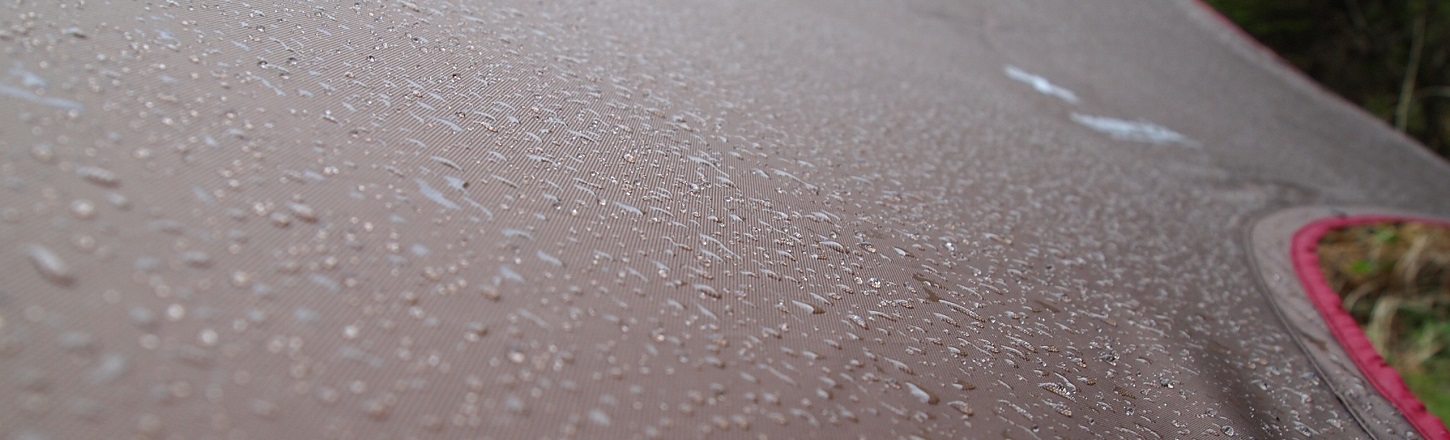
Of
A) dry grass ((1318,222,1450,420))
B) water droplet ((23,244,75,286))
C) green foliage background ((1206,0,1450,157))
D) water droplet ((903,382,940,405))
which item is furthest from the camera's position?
green foliage background ((1206,0,1450,157))

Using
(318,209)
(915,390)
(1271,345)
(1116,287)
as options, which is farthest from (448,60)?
(1271,345)

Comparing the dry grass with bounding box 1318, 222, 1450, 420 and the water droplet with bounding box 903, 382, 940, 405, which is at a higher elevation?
the water droplet with bounding box 903, 382, 940, 405

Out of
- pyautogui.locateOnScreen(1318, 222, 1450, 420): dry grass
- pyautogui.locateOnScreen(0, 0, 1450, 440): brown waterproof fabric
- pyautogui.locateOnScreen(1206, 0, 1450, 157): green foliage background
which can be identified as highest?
pyautogui.locateOnScreen(1206, 0, 1450, 157): green foliage background

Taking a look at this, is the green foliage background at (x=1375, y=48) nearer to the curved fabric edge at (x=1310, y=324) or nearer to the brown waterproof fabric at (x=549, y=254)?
the curved fabric edge at (x=1310, y=324)

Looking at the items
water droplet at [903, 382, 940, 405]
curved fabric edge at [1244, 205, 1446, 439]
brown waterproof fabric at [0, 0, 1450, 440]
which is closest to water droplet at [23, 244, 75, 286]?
brown waterproof fabric at [0, 0, 1450, 440]

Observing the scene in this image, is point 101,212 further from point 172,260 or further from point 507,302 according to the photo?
point 507,302

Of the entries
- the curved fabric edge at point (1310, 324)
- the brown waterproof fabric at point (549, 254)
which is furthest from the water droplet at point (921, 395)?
the curved fabric edge at point (1310, 324)

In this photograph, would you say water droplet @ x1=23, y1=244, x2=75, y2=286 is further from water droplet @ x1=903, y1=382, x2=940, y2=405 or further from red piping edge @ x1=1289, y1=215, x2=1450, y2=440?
red piping edge @ x1=1289, y1=215, x2=1450, y2=440
